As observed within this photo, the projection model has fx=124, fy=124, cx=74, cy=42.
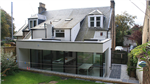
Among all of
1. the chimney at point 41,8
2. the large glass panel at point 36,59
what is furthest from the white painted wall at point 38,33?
the chimney at point 41,8

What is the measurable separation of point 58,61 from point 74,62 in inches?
66.9

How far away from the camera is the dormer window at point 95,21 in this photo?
1728cm

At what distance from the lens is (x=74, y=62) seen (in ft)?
39.0

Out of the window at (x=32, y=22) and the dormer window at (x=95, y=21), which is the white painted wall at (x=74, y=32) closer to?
the dormer window at (x=95, y=21)

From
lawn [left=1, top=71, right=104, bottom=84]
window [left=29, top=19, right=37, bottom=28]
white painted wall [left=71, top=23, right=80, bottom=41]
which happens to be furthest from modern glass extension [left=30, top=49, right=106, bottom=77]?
window [left=29, top=19, right=37, bottom=28]

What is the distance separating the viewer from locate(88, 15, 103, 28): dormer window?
1728 centimetres

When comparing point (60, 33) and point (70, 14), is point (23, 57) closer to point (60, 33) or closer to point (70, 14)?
point (60, 33)

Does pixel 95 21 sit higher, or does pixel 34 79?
pixel 95 21

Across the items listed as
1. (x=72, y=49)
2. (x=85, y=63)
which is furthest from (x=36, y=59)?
(x=85, y=63)

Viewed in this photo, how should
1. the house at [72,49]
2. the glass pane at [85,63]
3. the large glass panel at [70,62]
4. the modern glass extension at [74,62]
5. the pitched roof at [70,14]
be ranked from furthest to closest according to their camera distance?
the pitched roof at [70,14] < the large glass panel at [70,62] < the glass pane at [85,63] < the modern glass extension at [74,62] < the house at [72,49]

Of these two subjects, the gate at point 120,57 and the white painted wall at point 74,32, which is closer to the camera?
the white painted wall at point 74,32

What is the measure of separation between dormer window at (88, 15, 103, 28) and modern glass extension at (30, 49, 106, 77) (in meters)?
6.96

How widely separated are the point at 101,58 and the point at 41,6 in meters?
18.4

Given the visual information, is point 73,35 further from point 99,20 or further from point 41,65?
point 41,65
